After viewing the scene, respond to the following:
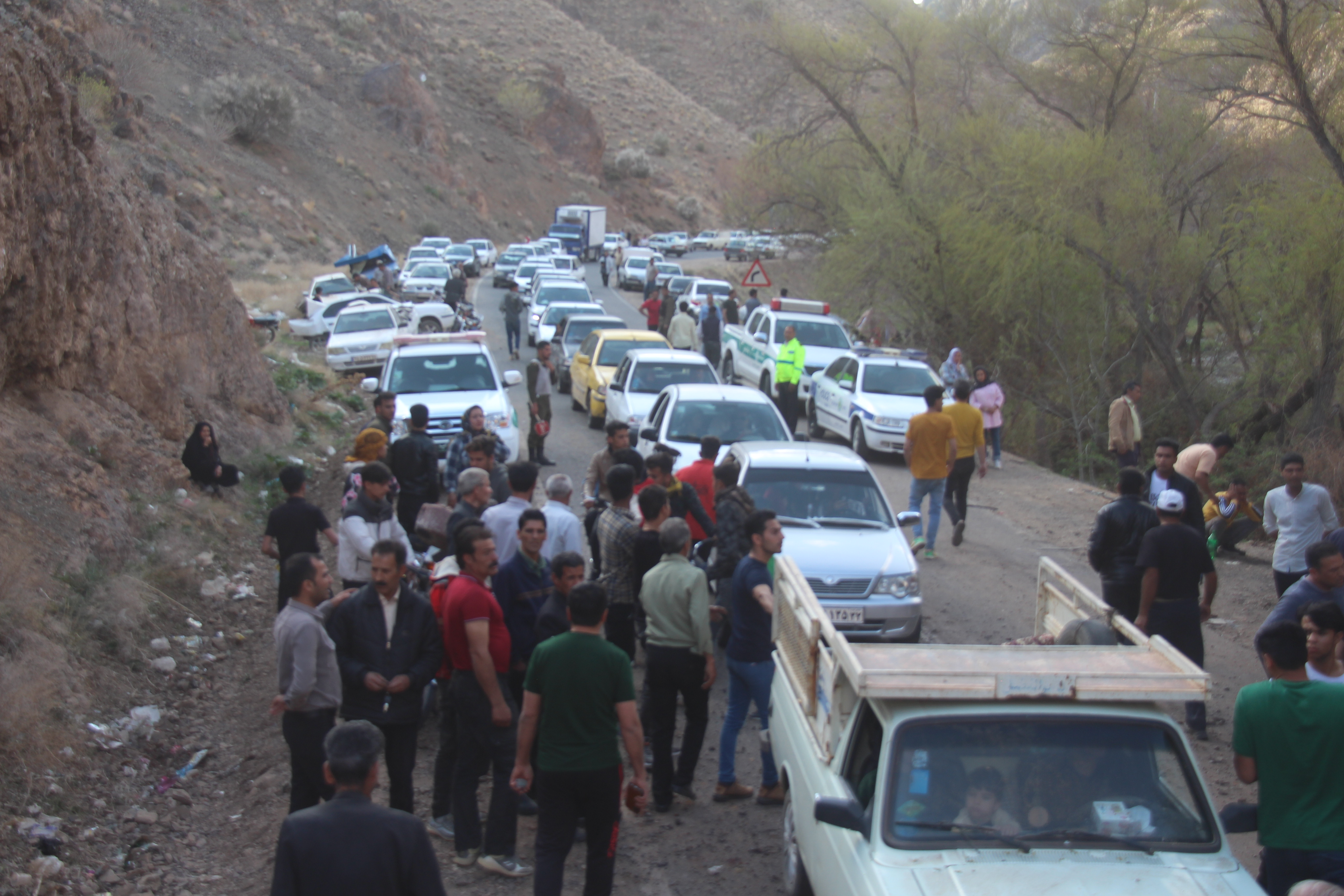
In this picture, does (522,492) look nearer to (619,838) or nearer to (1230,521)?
(619,838)

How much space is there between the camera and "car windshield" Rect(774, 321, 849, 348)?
72.7ft

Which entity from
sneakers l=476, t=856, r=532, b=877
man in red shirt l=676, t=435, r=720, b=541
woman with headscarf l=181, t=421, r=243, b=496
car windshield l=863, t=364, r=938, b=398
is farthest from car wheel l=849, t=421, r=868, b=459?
sneakers l=476, t=856, r=532, b=877

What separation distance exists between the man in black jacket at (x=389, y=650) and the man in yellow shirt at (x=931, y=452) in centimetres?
680

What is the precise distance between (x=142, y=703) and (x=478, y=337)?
874 cm

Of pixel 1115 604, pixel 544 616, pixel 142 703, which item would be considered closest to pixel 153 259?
pixel 142 703

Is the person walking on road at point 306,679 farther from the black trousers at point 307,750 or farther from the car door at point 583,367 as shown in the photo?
the car door at point 583,367

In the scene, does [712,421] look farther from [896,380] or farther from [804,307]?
[804,307]

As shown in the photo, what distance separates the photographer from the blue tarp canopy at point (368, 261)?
3584cm

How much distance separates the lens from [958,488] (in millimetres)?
12305

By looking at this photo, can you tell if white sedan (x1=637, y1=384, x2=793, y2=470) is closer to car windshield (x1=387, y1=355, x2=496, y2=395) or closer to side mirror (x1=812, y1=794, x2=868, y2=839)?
car windshield (x1=387, y1=355, x2=496, y2=395)

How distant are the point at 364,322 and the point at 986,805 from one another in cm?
2241

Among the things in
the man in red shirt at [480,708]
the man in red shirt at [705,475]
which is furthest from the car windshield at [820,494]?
the man in red shirt at [480,708]

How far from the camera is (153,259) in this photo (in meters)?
14.1

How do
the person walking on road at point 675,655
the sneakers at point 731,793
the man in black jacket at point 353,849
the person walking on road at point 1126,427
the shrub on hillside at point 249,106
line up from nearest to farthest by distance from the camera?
the man in black jacket at point 353,849 < the person walking on road at point 675,655 < the sneakers at point 731,793 < the person walking on road at point 1126,427 < the shrub on hillside at point 249,106
